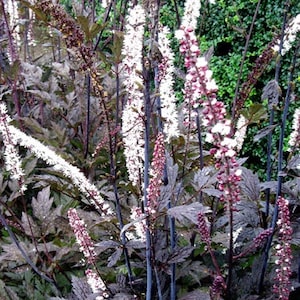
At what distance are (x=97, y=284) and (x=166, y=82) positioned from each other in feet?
2.60

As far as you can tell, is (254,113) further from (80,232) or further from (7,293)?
(7,293)

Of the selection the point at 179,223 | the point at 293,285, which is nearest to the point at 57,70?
the point at 179,223

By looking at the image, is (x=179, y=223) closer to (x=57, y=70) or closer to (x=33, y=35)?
(x=57, y=70)

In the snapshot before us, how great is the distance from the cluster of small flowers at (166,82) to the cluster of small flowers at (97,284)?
0.60 m

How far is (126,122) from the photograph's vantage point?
1788mm

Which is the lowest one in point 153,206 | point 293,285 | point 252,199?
point 293,285

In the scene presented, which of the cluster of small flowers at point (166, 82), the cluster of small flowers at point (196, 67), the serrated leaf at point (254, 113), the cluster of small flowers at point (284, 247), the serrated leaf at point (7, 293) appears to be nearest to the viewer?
the cluster of small flowers at point (196, 67)

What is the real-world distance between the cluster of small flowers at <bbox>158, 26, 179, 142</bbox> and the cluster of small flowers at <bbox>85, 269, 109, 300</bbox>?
604mm

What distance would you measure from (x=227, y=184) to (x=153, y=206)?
339 millimetres

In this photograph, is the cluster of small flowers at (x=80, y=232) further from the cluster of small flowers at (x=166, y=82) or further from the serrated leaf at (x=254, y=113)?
the serrated leaf at (x=254, y=113)

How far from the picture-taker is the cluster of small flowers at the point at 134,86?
4.78 ft

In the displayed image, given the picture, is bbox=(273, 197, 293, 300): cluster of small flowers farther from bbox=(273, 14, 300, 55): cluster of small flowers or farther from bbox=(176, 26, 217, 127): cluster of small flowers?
bbox=(273, 14, 300, 55): cluster of small flowers

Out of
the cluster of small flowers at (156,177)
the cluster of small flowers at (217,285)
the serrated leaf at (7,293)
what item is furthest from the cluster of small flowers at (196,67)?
the serrated leaf at (7,293)

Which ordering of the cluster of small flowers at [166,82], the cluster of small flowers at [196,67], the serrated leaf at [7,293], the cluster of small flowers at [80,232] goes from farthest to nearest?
1. the serrated leaf at [7,293]
2. the cluster of small flowers at [166,82]
3. the cluster of small flowers at [80,232]
4. the cluster of small flowers at [196,67]
